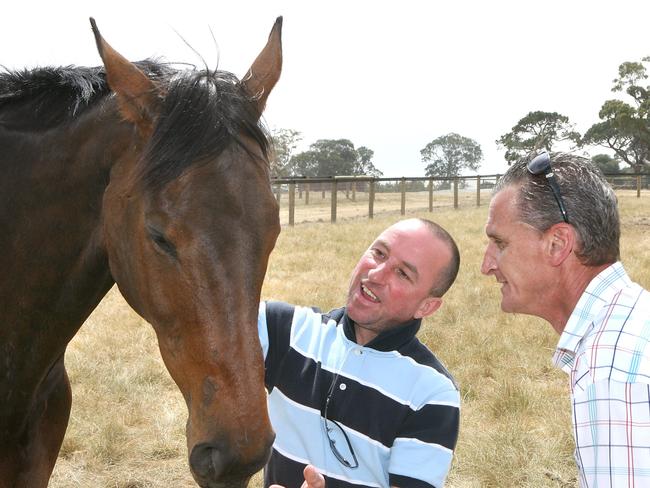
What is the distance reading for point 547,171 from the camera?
66.1 inches

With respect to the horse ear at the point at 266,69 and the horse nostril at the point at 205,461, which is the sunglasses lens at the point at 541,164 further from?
the horse nostril at the point at 205,461

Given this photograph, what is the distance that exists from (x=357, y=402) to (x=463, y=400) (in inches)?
Result: 119

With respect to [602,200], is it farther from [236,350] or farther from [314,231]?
[314,231]

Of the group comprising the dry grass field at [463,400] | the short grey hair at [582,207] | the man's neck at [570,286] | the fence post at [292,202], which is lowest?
the dry grass field at [463,400]

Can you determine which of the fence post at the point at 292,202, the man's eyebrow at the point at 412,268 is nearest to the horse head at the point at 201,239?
the man's eyebrow at the point at 412,268

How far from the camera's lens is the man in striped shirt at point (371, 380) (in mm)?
1851

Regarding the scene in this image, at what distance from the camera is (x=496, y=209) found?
182 centimetres

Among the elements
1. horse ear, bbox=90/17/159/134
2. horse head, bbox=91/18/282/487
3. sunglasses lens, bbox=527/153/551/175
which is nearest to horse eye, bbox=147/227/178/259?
horse head, bbox=91/18/282/487

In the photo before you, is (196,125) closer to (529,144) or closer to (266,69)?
(266,69)

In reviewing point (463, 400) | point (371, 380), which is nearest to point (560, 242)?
point (371, 380)

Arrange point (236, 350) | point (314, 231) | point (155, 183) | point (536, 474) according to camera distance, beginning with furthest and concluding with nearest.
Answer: point (314, 231) < point (536, 474) < point (155, 183) < point (236, 350)

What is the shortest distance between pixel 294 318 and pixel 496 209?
0.81m

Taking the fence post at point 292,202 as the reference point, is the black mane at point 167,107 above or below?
below

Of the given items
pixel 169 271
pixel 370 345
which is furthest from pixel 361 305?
pixel 169 271
